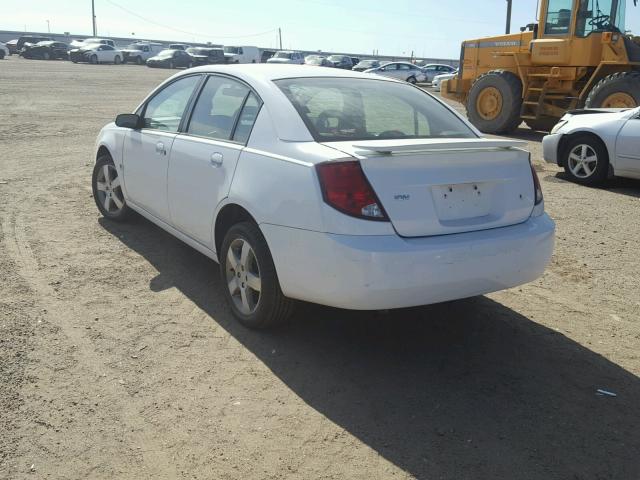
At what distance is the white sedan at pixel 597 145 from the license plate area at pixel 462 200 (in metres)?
5.67

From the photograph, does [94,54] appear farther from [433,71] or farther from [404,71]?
[433,71]

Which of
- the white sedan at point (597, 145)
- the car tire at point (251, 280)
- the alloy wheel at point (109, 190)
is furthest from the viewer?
the white sedan at point (597, 145)

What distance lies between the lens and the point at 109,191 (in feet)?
20.2

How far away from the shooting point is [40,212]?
6648 mm

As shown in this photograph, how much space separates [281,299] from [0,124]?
12.0 meters

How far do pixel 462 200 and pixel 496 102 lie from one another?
12237 millimetres

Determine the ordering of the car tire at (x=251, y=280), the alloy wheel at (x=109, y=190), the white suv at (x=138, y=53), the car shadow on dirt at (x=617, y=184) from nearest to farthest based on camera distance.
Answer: the car tire at (x=251, y=280) < the alloy wheel at (x=109, y=190) < the car shadow on dirt at (x=617, y=184) < the white suv at (x=138, y=53)

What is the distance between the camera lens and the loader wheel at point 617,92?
468 inches

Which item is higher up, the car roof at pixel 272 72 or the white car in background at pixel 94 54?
the white car in background at pixel 94 54

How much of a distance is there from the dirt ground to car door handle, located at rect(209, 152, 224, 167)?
3.29ft

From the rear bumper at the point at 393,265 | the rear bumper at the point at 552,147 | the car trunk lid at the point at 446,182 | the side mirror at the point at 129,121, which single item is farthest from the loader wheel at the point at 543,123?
the rear bumper at the point at 393,265

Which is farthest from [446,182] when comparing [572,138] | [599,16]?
[599,16]

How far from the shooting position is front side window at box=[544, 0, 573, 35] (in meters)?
13.4

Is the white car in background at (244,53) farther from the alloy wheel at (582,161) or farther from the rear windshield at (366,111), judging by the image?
the rear windshield at (366,111)
